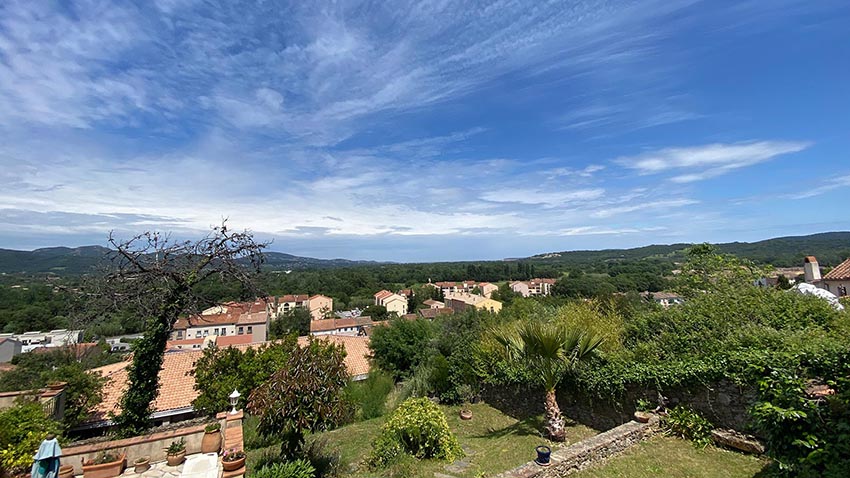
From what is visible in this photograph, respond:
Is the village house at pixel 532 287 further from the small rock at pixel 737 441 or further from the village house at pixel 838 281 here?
the small rock at pixel 737 441

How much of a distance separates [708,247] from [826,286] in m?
7.33

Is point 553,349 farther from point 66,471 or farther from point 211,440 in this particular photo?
point 66,471

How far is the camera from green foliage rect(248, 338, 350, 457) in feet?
19.4

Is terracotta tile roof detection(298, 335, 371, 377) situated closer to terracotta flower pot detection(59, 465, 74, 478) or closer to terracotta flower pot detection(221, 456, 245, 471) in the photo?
terracotta flower pot detection(59, 465, 74, 478)

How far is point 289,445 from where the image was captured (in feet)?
21.0

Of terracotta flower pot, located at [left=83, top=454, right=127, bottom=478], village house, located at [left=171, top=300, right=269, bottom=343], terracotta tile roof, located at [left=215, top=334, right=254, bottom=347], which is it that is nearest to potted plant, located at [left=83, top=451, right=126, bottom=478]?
terracotta flower pot, located at [left=83, top=454, right=127, bottom=478]

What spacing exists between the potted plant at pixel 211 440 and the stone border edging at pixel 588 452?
A: 20.2ft

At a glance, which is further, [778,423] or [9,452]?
[9,452]

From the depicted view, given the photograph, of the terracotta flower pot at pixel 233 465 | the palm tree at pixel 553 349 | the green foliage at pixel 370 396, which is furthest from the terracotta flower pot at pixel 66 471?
the palm tree at pixel 553 349

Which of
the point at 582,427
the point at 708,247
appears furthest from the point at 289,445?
the point at 708,247

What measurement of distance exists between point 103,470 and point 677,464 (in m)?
10.0

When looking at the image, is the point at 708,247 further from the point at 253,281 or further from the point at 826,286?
the point at 253,281

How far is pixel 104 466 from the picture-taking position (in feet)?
21.0

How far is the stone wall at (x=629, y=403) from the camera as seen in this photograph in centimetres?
652
